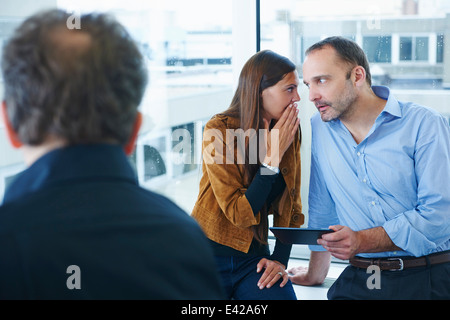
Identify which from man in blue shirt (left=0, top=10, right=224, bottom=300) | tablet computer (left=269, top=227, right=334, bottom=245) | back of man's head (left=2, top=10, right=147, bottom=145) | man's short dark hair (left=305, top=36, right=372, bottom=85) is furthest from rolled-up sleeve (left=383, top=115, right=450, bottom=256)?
back of man's head (left=2, top=10, right=147, bottom=145)

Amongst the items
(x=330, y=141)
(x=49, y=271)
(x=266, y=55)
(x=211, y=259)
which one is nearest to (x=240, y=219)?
(x=330, y=141)

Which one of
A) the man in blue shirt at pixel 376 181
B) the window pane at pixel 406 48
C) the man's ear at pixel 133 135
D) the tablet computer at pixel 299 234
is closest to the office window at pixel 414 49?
the window pane at pixel 406 48

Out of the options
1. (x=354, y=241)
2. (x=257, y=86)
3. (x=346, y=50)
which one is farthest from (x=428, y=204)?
(x=257, y=86)

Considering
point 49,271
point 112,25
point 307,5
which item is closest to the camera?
point 49,271

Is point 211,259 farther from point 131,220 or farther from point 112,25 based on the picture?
point 112,25

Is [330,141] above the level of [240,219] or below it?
above

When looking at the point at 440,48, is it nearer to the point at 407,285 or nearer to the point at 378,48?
the point at 378,48

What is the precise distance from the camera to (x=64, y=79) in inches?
25.2

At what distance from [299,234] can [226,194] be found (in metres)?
0.28

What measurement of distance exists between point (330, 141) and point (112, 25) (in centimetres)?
122

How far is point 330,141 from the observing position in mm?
1794

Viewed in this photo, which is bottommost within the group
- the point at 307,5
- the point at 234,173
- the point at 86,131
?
the point at 234,173

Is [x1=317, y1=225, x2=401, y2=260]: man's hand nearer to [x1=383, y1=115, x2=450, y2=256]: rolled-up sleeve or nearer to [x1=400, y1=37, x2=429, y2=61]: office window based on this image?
[x1=383, y1=115, x2=450, y2=256]: rolled-up sleeve

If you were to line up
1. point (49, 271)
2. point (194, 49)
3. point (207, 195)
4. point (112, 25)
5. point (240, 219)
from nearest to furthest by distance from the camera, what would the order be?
point (49, 271), point (112, 25), point (240, 219), point (207, 195), point (194, 49)
